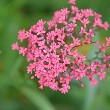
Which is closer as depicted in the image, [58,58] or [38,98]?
[58,58]

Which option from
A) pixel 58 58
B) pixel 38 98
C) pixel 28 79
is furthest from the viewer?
pixel 38 98

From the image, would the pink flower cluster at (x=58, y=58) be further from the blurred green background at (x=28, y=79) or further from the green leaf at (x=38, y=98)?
the green leaf at (x=38, y=98)

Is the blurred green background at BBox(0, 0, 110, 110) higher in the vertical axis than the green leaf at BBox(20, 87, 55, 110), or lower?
higher

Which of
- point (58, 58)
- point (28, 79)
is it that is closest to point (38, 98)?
point (28, 79)

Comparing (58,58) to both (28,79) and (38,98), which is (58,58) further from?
(38,98)

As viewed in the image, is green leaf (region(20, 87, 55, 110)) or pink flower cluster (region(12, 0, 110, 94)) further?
green leaf (region(20, 87, 55, 110))

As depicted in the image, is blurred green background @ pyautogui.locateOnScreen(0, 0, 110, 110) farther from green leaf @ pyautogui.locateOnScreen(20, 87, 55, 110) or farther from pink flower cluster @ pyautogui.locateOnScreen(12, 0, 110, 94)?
pink flower cluster @ pyautogui.locateOnScreen(12, 0, 110, 94)

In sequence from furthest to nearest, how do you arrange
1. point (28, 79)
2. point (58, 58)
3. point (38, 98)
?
point (38, 98), point (28, 79), point (58, 58)

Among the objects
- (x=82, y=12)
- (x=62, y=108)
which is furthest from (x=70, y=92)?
(x=82, y=12)

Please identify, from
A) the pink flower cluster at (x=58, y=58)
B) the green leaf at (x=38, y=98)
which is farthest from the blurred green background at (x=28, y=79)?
the pink flower cluster at (x=58, y=58)

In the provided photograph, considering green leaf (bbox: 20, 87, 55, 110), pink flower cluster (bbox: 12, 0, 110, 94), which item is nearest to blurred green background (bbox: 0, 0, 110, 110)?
green leaf (bbox: 20, 87, 55, 110)
